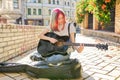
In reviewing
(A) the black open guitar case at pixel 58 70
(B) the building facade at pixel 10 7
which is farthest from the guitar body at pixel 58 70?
(B) the building facade at pixel 10 7

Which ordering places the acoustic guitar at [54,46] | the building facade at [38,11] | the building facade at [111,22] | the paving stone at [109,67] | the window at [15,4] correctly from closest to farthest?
1. the acoustic guitar at [54,46]
2. the paving stone at [109,67]
3. the building facade at [111,22]
4. the window at [15,4]
5. the building facade at [38,11]

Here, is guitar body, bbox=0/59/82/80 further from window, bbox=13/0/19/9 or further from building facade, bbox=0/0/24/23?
window, bbox=13/0/19/9

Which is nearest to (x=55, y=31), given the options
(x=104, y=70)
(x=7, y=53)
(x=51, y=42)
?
(x=51, y=42)

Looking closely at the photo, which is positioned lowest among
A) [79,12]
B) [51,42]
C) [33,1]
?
[51,42]

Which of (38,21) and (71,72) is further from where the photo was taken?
(38,21)

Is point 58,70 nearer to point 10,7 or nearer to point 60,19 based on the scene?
point 60,19

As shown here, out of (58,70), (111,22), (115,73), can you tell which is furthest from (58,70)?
(111,22)

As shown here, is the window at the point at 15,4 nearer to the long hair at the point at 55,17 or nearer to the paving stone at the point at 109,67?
the paving stone at the point at 109,67

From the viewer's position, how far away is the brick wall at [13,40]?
4609 millimetres

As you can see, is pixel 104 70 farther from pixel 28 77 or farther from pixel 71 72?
pixel 28 77

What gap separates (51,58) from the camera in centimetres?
324

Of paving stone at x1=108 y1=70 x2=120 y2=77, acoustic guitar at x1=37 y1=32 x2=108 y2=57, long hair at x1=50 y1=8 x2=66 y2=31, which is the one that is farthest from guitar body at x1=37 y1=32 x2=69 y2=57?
paving stone at x1=108 y1=70 x2=120 y2=77

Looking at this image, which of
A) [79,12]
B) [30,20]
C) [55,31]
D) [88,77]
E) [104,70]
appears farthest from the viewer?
[30,20]

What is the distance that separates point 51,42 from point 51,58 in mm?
283
